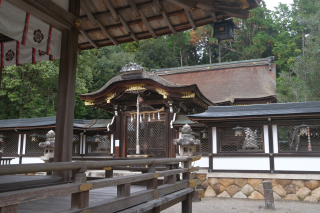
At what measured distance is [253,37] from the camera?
35.8 meters

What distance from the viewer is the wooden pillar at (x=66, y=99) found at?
3.74 meters

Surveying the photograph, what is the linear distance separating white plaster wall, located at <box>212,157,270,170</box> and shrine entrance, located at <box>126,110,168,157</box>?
2546 mm

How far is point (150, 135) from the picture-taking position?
12.7 m

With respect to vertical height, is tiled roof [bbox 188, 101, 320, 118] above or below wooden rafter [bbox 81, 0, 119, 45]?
below

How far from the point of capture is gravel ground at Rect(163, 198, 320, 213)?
835cm

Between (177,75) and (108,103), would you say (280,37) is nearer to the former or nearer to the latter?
(177,75)

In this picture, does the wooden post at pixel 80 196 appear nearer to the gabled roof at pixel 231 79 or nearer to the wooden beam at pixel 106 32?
the wooden beam at pixel 106 32

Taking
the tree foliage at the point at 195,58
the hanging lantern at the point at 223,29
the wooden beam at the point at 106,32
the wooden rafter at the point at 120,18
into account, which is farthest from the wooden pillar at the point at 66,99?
the tree foliage at the point at 195,58

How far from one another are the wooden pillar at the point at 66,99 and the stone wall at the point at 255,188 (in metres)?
7.86

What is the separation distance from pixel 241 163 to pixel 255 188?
3.25 ft

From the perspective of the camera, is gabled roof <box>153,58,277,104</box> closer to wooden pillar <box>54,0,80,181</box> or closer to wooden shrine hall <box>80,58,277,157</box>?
wooden shrine hall <box>80,58,277,157</box>

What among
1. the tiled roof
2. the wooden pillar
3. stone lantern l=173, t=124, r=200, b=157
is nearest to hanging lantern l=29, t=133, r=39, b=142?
stone lantern l=173, t=124, r=200, b=157

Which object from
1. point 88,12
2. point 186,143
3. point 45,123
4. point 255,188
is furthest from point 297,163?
point 45,123

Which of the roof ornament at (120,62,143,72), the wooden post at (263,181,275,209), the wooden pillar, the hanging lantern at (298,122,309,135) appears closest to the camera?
the wooden pillar
